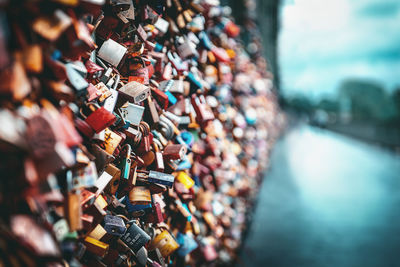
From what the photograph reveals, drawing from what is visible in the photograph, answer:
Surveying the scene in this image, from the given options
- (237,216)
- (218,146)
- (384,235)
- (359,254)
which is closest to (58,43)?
(218,146)

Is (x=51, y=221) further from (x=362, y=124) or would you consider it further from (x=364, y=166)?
(x=362, y=124)

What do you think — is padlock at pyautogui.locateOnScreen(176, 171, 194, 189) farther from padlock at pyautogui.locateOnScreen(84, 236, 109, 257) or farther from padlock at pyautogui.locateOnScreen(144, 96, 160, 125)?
padlock at pyautogui.locateOnScreen(84, 236, 109, 257)

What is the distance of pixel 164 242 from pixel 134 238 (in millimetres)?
261

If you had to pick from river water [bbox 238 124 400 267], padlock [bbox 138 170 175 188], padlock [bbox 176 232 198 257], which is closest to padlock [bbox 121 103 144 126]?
padlock [bbox 138 170 175 188]

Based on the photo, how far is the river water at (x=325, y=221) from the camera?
3.24 meters

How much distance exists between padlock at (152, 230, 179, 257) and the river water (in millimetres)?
1881

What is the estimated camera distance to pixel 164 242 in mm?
1513

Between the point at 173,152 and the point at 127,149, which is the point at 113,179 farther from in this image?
the point at 173,152

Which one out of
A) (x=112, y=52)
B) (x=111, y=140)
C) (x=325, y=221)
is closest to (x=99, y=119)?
(x=111, y=140)

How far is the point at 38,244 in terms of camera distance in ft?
2.37

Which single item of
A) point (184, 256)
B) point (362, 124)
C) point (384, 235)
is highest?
point (184, 256)

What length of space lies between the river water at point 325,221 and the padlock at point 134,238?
2.15 meters

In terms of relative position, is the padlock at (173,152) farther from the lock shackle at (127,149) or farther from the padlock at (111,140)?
the padlock at (111,140)

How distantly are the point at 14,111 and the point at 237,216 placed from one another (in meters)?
2.93
